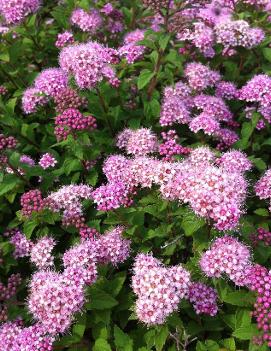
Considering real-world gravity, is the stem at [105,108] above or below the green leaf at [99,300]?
above

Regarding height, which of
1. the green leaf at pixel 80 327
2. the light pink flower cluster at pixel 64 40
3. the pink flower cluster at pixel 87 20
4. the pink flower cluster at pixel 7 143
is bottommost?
the green leaf at pixel 80 327

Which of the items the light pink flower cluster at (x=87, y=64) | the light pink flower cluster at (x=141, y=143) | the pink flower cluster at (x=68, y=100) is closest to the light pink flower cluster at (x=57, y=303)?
the light pink flower cluster at (x=141, y=143)

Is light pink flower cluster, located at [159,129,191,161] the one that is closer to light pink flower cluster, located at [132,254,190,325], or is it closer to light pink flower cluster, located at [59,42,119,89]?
light pink flower cluster, located at [59,42,119,89]

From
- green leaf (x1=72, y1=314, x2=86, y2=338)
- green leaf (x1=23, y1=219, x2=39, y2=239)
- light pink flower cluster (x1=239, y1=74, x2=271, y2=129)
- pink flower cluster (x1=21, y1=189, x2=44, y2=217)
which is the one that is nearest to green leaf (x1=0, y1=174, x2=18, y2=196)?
pink flower cluster (x1=21, y1=189, x2=44, y2=217)

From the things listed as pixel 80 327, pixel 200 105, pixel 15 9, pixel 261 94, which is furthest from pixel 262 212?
pixel 15 9

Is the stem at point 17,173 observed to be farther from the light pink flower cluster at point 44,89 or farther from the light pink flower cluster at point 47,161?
the light pink flower cluster at point 44,89

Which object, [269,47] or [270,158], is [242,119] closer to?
[270,158]

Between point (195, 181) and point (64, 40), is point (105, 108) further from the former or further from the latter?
point (195, 181)
